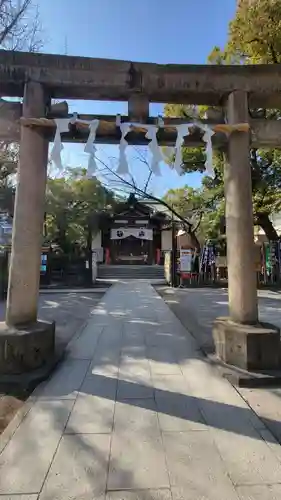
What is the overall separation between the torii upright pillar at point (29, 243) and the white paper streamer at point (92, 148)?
614 mm

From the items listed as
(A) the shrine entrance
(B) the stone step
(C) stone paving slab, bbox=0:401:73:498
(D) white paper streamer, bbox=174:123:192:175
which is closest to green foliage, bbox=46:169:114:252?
(B) the stone step

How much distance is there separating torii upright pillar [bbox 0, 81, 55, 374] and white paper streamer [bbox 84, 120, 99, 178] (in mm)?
614

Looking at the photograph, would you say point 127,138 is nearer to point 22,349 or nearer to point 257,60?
point 22,349

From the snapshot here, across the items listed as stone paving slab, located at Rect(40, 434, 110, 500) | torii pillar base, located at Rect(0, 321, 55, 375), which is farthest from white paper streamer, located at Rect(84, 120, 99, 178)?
stone paving slab, located at Rect(40, 434, 110, 500)

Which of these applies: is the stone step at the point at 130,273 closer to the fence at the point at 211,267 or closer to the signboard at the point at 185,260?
the fence at the point at 211,267

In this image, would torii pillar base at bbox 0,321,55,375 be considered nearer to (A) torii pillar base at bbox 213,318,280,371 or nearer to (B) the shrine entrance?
(A) torii pillar base at bbox 213,318,280,371

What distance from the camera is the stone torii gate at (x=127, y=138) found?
427 cm

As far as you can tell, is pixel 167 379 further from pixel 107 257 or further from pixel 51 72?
pixel 107 257

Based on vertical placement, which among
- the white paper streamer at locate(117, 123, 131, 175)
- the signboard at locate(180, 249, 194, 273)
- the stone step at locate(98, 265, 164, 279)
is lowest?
the stone step at locate(98, 265, 164, 279)

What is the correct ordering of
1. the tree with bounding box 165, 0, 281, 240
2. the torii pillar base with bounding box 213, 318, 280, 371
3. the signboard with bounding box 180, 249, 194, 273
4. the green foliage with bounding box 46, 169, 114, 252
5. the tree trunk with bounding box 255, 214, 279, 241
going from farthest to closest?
the green foliage with bounding box 46, 169, 114, 252
the tree trunk with bounding box 255, 214, 279, 241
the signboard with bounding box 180, 249, 194, 273
the tree with bounding box 165, 0, 281, 240
the torii pillar base with bounding box 213, 318, 280, 371

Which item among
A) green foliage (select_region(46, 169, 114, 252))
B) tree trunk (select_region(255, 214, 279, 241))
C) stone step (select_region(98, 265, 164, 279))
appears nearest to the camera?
tree trunk (select_region(255, 214, 279, 241))

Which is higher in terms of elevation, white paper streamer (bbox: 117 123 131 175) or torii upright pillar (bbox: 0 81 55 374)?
white paper streamer (bbox: 117 123 131 175)

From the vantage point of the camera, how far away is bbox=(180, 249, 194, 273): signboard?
55.9 feet

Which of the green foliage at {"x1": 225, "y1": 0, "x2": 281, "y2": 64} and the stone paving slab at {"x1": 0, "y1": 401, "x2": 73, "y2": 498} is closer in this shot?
the stone paving slab at {"x1": 0, "y1": 401, "x2": 73, "y2": 498}
